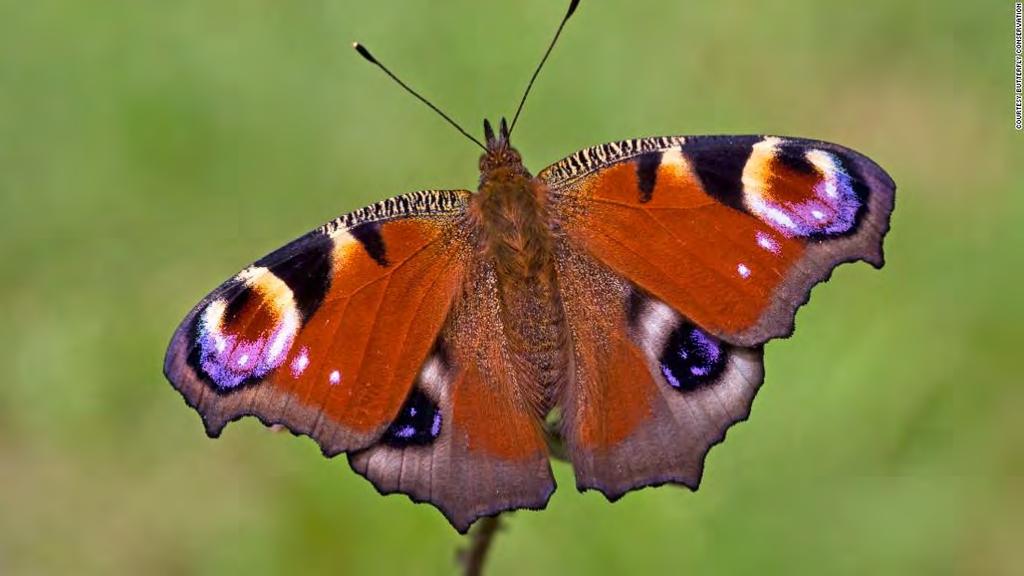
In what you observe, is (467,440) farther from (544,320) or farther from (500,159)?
(500,159)

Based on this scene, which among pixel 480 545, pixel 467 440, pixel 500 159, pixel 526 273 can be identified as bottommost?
pixel 480 545

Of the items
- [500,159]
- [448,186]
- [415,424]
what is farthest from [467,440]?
[448,186]

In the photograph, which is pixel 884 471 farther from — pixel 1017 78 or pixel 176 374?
pixel 176 374

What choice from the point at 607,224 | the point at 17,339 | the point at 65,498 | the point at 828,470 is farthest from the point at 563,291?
the point at 17,339

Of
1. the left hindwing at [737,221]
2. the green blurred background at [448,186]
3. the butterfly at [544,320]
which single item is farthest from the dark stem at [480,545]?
the green blurred background at [448,186]

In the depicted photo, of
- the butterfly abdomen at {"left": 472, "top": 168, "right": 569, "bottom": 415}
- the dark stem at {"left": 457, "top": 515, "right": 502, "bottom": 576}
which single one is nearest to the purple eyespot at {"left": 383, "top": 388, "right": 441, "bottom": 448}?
the butterfly abdomen at {"left": 472, "top": 168, "right": 569, "bottom": 415}
